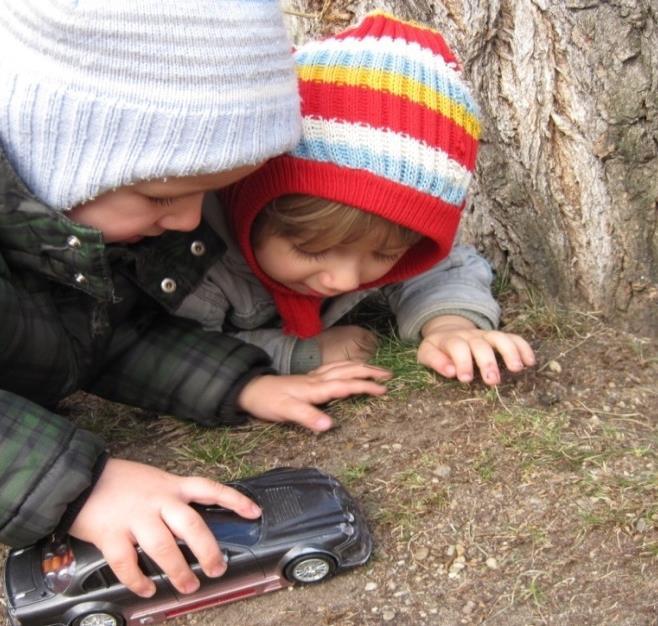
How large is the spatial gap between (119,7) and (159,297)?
3.19 ft

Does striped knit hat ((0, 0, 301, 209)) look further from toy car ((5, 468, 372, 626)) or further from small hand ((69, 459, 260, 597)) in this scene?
toy car ((5, 468, 372, 626))

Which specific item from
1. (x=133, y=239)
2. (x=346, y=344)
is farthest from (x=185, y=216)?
(x=346, y=344)

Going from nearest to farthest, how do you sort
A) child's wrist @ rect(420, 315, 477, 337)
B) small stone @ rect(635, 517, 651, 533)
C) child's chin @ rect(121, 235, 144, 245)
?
1. small stone @ rect(635, 517, 651, 533)
2. child's chin @ rect(121, 235, 144, 245)
3. child's wrist @ rect(420, 315, 477, 337)

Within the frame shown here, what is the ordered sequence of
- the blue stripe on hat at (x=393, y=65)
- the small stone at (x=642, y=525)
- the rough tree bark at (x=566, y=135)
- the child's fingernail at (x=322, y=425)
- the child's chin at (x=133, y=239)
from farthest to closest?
the rough tree bark at (x=566, y=135) < the child's fingernail at (x=322, y=425) < the blue stripe on hat at (x=393, y=65) < the child's chin at (x=133, y=239) < the small stone at (x=642, y=525)

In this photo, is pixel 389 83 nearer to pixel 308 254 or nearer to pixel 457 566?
pixel 308 254

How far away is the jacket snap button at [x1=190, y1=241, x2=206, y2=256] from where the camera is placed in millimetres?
2646

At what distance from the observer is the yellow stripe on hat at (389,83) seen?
2.43 meters

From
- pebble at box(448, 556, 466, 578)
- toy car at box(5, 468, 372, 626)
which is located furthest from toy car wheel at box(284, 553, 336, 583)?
pebble at box(448, 556, 466, 578)

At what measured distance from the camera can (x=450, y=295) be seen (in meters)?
3.04

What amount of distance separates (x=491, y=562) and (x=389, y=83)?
123 centimetres

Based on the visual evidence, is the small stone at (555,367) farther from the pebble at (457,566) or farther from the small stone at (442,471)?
the pebble at (457,566)

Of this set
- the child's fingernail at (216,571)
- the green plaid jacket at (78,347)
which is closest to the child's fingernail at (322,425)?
the green plaid jacket at (78,347)

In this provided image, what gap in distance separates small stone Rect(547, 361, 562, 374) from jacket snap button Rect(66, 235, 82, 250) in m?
1.40

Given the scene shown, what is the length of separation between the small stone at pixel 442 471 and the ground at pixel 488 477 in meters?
0.01
